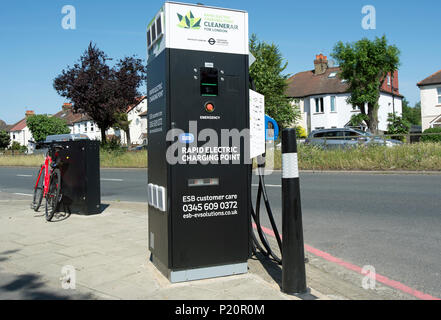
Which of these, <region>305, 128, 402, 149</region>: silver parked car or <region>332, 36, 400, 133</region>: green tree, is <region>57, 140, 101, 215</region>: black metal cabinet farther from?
<region>332, 36, 400, 133</region>: green tree

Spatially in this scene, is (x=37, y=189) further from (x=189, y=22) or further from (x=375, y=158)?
(x=375, y=158)

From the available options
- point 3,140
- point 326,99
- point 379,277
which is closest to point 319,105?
point 326,99

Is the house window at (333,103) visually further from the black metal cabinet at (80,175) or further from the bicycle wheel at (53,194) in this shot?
the bicycle wheel at (53,194)

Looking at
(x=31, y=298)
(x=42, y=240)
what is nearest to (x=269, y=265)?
(x=31, y=298)

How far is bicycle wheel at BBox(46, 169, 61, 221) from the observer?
7488mm

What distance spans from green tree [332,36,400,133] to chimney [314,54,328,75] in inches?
636

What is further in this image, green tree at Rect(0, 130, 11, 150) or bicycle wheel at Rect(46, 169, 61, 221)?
green tree at Rect(0, 130, 11, 150)

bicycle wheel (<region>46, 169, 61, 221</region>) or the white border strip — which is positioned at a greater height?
the white border strip

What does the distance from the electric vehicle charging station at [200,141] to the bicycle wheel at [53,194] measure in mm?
4004

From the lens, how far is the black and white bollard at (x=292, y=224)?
3607 millimetres

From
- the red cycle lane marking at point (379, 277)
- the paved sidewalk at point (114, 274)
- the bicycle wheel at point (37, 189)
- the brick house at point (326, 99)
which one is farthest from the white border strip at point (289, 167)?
the brick house at point (326, 99)

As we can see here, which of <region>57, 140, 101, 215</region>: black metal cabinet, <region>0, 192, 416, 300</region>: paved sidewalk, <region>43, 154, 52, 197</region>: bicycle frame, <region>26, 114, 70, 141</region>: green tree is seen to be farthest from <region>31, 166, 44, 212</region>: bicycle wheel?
<region>26, 114, 70, 141</region>: green tree

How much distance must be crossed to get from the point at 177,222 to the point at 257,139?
4.08 feet
